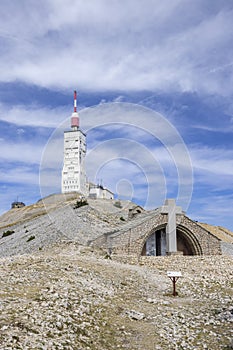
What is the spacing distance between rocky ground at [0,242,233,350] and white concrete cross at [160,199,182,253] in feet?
38.1

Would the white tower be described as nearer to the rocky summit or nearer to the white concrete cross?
the white concrete cross

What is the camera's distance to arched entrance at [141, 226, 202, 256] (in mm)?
38375

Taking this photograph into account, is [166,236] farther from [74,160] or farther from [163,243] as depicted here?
[74,160]

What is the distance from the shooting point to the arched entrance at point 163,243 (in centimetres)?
3838

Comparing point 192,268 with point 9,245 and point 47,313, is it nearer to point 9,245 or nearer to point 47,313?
point 47,313

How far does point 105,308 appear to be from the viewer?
617 inches

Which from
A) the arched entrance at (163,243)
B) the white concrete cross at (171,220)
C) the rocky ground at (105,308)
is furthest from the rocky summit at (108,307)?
the arched entrance at (163,243)

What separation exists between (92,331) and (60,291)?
402 cm

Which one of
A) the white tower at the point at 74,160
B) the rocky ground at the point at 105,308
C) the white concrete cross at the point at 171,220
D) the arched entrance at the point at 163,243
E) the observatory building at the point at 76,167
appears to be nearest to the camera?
the rocky ground at the point at 105,308

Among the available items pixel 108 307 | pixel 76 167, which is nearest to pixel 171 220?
pixel 108 307

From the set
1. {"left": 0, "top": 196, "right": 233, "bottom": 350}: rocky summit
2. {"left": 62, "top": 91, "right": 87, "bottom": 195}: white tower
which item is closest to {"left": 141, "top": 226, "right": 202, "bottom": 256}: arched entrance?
{"left": 0, "top": 196, "right": 233, "bottom": 350}: rocky summit

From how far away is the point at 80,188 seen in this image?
128875 millimetres

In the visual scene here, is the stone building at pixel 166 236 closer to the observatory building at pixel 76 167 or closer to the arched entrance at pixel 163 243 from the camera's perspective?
the arched entrance at pixel 163 243

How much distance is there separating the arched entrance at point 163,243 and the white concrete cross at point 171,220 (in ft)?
3.34
